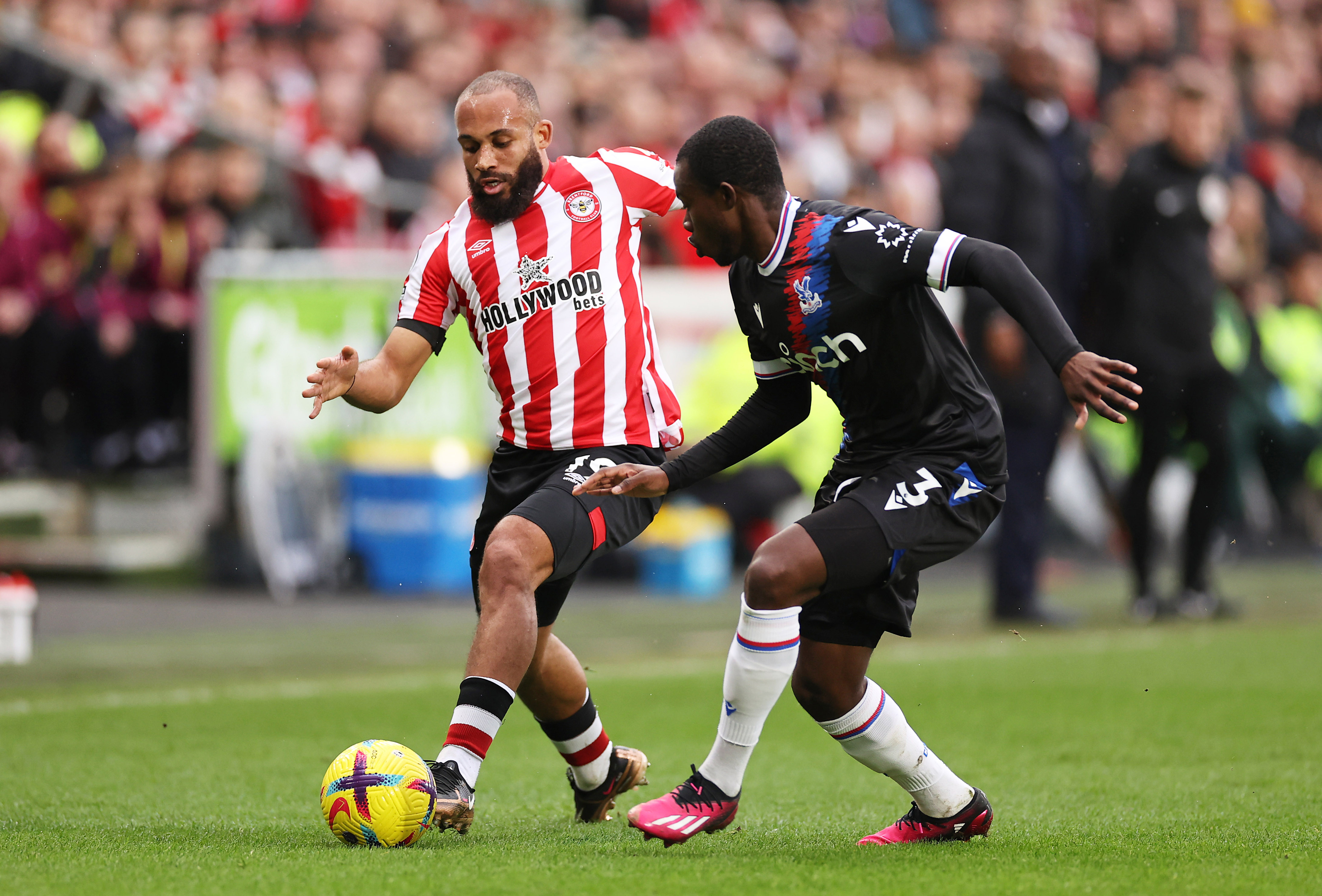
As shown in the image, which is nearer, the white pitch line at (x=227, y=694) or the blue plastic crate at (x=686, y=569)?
the white pitch line at (x=227, y=694)

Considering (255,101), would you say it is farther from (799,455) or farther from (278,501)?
(799,455)

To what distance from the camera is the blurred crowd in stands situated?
12016mm

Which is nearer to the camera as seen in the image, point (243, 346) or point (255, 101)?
point (243, 346)

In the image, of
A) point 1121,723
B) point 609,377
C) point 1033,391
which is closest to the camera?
point 609,377

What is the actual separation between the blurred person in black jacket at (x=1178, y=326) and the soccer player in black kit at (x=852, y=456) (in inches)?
260

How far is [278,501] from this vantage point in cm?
1197

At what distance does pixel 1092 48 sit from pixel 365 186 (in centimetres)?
931

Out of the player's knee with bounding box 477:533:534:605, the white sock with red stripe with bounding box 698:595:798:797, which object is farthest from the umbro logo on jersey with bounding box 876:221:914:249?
the player's knee with bounding box 477:533:534:605

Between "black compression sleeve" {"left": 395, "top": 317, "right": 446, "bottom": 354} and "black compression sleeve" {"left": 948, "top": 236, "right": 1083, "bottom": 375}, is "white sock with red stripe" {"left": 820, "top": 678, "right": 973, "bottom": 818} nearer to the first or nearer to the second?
"black compression sleeve" {"left": 948, "top": 236, "right": 1083, "bottom": 375}

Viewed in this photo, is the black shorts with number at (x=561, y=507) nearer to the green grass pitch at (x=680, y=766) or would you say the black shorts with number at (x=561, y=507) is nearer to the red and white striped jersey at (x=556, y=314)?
the red and white striped jersey at (x=556, y=314)

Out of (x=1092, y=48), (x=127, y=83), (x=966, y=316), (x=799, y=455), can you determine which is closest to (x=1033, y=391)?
(x=966, y=316)

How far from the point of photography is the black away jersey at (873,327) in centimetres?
437

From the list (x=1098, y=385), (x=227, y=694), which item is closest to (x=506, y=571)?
(x=1098, y=385)

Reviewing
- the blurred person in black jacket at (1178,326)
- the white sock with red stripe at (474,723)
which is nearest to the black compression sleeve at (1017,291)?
the white sock with red stripe at (474,723)
